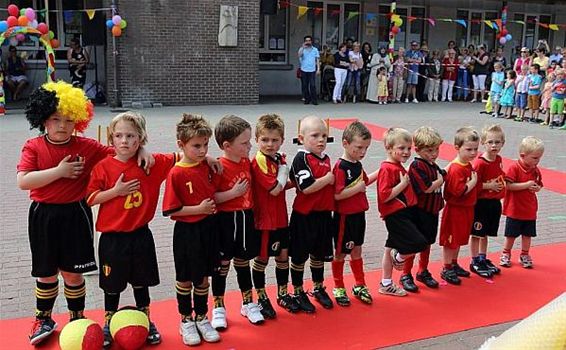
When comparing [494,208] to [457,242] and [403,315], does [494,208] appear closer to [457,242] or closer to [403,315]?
[457,242]

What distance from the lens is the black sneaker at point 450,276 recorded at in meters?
4.97

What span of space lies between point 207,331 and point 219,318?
0.19 m

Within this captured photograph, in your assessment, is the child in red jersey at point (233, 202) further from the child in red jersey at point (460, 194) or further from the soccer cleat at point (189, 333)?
the child in red jersey at point (460, 194)

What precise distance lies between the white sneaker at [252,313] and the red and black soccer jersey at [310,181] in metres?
0.76

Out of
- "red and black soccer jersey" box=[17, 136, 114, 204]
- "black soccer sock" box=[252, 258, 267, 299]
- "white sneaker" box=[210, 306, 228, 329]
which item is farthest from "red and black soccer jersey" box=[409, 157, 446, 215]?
"red and black soccer jersey" box=[17, 136, 114, 204]

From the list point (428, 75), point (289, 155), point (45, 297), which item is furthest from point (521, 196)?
point (428, 75)

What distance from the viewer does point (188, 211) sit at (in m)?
3.69

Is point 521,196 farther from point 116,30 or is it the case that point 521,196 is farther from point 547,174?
point 116,30

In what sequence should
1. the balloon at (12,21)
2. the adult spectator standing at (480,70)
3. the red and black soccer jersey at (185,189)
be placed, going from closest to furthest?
the red and black soccer jersey at (185,189) < the balloon at (12,21) < the adult spectator standing at (480,70)

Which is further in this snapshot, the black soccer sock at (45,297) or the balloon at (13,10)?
the balloon at (13,10)

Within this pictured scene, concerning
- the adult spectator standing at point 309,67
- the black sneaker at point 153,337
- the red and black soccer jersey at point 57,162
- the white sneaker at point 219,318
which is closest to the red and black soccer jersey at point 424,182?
the white sneaker at point 219,318

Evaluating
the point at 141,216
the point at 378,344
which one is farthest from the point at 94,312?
the point at 378,344

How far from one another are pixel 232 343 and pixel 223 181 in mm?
1066

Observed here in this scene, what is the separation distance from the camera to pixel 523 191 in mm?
5207
